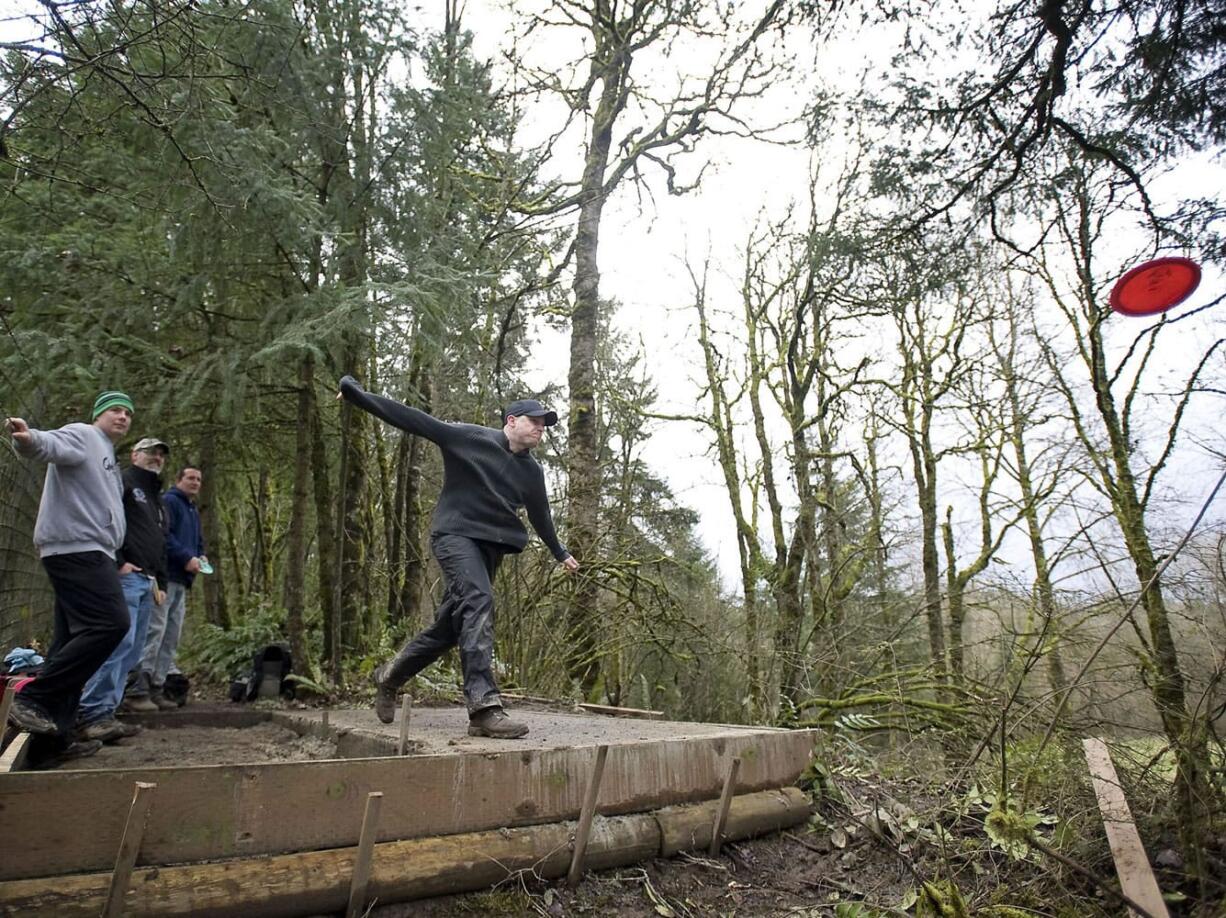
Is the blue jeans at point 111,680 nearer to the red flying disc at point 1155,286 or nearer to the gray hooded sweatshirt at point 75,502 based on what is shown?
the gray hooded sweatshirt at point 75,502

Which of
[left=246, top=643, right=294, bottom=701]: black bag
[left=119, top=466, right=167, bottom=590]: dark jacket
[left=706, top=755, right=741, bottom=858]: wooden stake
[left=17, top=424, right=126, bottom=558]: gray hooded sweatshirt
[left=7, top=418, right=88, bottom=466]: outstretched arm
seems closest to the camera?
[left=7, top=418, right=88, bottom=466]: outstretched arm

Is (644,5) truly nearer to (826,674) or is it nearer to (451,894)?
(826,674)

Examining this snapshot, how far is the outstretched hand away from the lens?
3457mm

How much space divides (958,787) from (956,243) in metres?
3.22

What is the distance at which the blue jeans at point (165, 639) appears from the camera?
21.5ft

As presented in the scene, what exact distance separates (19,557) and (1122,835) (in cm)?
785

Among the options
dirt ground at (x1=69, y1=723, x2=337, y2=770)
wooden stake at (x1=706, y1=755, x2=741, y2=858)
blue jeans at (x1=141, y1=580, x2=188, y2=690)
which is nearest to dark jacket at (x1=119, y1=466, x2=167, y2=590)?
blue jeans at (x1=141, y1=580, x2=188, y2=690)

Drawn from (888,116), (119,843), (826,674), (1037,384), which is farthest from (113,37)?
(1037,384)

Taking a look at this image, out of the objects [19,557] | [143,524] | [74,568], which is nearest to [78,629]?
[74,568]

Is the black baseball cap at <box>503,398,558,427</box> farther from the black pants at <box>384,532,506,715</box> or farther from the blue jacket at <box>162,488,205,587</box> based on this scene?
the blue jacket at <box>162,488,205,587</box>

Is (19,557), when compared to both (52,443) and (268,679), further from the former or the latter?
(52,443)

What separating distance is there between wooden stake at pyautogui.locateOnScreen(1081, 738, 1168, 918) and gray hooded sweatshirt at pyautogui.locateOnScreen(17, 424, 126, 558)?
4.89 metres

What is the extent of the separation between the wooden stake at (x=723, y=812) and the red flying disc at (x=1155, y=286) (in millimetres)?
2916

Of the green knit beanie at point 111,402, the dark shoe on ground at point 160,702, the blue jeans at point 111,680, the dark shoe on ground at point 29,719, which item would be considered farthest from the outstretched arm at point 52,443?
the dark shoe on ground at point 160,702
